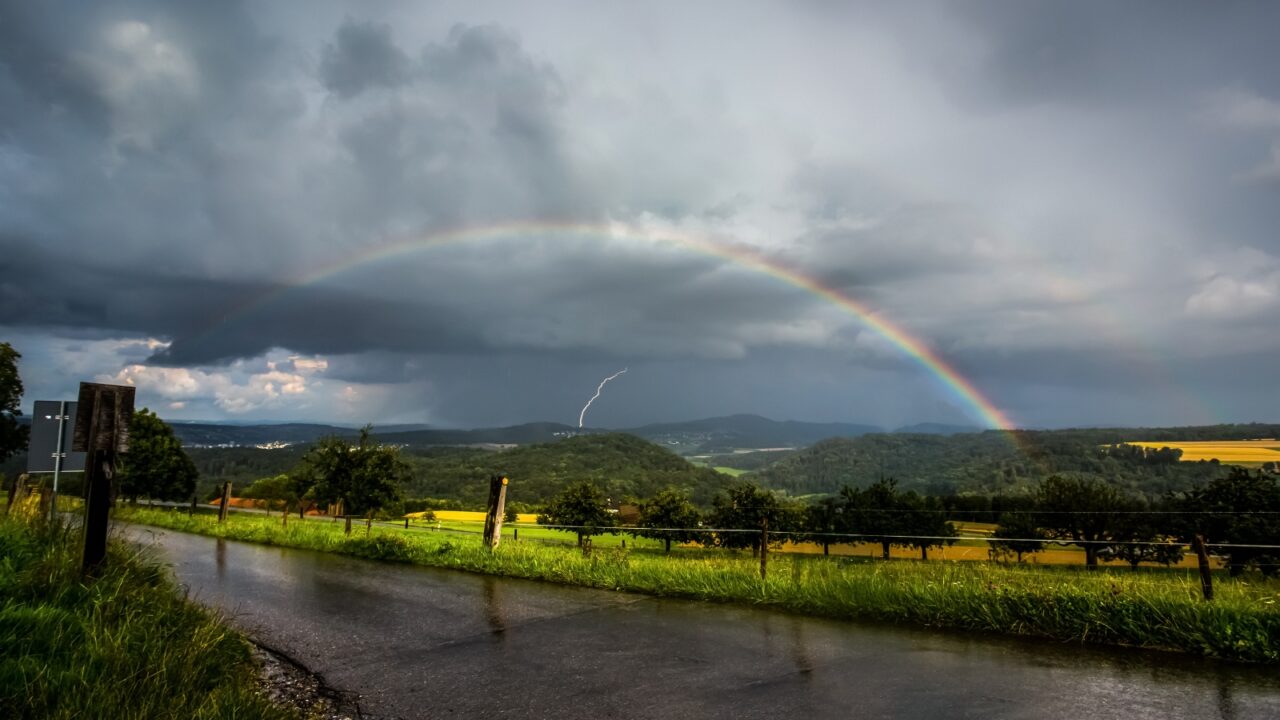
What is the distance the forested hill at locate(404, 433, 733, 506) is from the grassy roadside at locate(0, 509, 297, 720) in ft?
321

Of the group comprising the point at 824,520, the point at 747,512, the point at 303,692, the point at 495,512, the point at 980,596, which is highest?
the point at 495,512

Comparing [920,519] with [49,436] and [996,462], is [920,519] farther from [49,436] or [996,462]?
[996,462]

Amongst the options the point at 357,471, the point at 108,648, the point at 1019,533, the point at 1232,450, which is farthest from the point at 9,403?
the point at 1232,450

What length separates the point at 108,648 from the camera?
17.5 feet

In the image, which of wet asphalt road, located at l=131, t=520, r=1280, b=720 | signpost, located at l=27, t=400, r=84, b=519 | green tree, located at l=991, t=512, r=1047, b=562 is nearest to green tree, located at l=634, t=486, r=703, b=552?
green tree, located at l=991, t=512, r=1047, b=562

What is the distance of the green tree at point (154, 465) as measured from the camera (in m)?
45.3

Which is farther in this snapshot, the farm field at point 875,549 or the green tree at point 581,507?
the green tree at point 581,507

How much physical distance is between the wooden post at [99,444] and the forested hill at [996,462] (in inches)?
3619

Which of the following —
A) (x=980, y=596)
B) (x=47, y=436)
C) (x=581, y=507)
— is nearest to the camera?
(x=980, y=596)

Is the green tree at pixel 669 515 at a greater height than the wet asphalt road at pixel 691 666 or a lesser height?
lesser

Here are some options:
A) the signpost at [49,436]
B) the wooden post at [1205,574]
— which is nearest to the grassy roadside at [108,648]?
the signpost at [49,436]

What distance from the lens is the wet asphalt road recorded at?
5727 millimetres

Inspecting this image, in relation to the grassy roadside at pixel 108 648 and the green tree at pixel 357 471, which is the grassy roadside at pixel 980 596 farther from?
the green tree at pixel 357 471

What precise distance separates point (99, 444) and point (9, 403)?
69.9 meters
